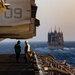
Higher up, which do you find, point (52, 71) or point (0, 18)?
point (0, 18)

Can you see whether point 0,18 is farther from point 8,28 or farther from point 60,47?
point 60,47

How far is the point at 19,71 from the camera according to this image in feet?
83.7

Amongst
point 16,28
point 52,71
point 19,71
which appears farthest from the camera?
point 16,28

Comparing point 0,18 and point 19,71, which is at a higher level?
point 0,18

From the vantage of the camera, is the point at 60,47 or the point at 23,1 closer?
the point at 23,1

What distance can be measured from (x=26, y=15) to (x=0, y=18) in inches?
87.2

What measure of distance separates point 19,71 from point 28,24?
10280mm

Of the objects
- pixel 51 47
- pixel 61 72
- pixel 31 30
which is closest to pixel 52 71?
pixel 61 72

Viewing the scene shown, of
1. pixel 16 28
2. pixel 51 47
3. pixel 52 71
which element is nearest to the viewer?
pixel 52 71

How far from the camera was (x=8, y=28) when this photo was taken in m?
35.1

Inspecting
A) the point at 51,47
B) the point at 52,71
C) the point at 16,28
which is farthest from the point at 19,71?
the point at 51,47

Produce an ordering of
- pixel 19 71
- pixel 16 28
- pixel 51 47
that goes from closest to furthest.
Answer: pixel 19 71 < pixel 16 28 < pixel 51 47

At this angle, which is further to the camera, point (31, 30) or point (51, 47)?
point (51, 47)

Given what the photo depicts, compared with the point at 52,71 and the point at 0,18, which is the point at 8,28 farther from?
the point at 52,71
